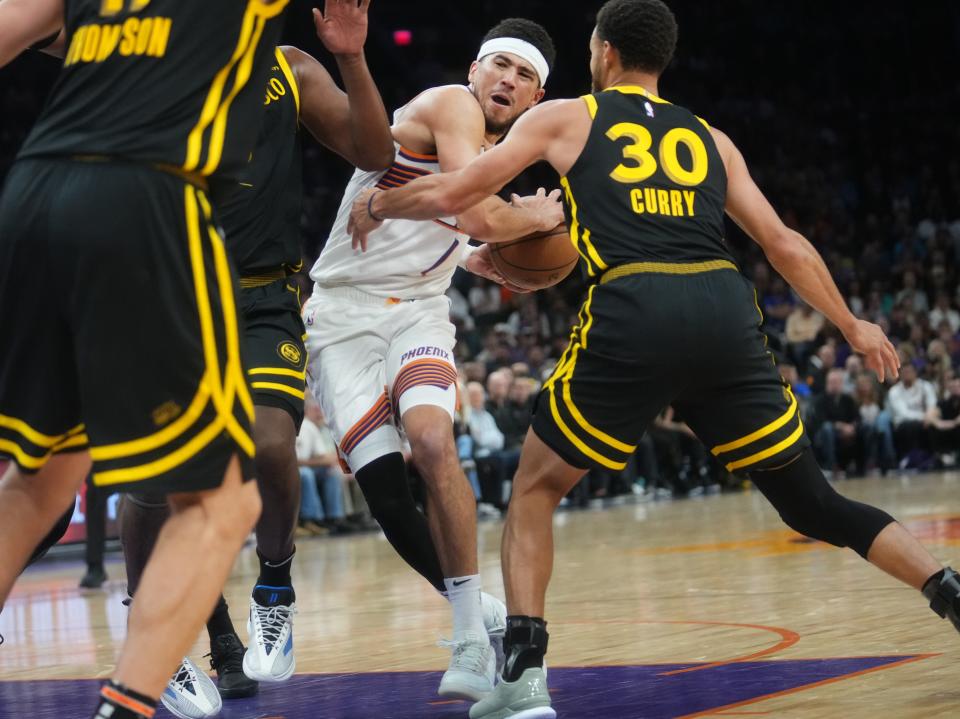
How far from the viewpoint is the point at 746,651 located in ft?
15.4

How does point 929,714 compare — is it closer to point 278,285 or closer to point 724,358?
point 724,358

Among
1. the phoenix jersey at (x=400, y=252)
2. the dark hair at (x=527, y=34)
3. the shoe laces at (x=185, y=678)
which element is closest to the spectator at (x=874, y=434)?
the dark hair at (x=527, y=34)

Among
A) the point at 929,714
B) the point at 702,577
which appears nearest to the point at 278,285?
the point at 929,714

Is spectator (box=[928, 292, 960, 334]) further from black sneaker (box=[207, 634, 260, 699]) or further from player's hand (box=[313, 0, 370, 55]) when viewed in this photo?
player's hand (box=[313, 0, 370, 55])

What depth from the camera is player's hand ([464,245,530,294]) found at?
191 inches

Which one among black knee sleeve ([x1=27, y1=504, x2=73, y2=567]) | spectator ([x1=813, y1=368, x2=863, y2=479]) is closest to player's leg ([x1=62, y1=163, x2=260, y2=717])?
black knee sleeve ([x1=27, y1=504, x2=73, y2=567])

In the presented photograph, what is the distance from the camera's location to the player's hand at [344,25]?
388 centimetres

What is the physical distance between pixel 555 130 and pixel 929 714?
1.83 meters

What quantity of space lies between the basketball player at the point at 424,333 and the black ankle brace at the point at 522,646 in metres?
0.30

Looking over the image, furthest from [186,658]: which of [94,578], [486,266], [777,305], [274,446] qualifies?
[777,305]

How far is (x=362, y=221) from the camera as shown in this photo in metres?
4.30

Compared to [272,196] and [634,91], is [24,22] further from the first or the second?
[634,91]

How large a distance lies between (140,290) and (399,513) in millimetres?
1989

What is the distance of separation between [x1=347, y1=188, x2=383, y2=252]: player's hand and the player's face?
83 cm
